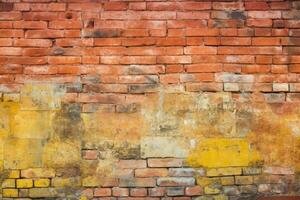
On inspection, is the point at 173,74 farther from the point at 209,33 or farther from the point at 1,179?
the point at 1,179

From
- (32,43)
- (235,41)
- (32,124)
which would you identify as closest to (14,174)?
(32,124)

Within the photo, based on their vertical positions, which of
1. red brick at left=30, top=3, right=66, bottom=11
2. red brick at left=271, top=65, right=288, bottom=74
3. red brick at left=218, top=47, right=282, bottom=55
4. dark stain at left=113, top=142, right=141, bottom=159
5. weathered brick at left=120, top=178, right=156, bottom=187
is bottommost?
weathered brick at left=120, top=178, right=156, bottom=187

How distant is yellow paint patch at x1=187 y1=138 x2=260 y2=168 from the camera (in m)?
3.73

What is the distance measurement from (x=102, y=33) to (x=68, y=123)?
807 mm

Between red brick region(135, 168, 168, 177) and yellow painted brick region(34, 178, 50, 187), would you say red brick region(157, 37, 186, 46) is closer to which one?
red brick region(135, 168, 168, 177)

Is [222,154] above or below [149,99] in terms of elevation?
below

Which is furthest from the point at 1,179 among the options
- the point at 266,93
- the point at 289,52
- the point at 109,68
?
the point at 289,52

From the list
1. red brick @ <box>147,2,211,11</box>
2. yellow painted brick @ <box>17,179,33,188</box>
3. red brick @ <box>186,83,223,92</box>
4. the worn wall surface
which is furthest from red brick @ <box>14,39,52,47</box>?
red brick @ <box>186,83,223,92</box>

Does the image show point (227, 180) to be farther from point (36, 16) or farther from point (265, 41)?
point (36, 16)

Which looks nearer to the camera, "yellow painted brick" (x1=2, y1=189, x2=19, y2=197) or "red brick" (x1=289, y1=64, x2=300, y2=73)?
"yellow painted brick" (x1=2, y1=189, x2=19, y2=197)

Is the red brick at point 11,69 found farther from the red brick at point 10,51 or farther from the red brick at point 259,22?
the red brick at point 259,22

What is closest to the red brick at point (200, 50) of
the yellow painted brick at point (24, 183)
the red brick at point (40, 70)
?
the red brick at point (40, 70)

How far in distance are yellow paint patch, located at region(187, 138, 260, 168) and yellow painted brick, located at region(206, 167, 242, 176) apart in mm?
33

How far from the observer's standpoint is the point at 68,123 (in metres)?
3.73
